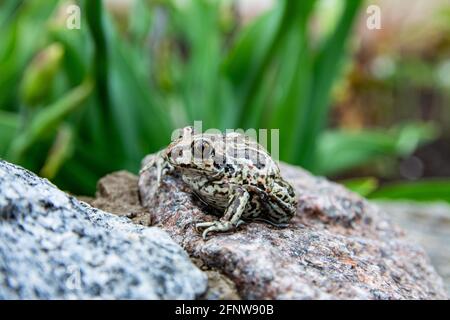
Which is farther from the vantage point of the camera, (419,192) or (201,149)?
(419,192)

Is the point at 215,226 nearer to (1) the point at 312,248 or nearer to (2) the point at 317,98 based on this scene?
(1) the point at 312,248

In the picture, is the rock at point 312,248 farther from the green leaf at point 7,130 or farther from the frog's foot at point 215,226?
the green leaf at point 7,130

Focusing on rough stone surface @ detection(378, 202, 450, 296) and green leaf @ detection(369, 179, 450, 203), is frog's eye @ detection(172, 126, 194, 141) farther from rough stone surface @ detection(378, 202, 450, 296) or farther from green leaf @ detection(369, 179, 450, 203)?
green leaf @ detection(369, 179, 450, 203)

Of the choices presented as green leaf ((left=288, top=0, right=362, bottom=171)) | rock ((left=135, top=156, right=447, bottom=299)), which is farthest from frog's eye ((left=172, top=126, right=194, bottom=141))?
green leaf ((left=288, top=0, right=362, bottom=171))

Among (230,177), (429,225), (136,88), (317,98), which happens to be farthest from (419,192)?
(230,177)

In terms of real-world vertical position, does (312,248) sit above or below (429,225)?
above
